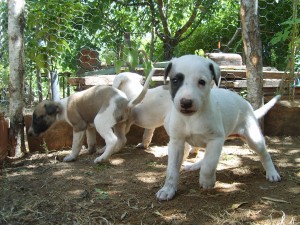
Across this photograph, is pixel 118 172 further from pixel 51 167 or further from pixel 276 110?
pixel 276 110

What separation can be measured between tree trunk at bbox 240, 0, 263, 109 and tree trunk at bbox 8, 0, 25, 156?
246cm

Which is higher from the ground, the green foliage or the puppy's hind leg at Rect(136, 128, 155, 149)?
the green foliage

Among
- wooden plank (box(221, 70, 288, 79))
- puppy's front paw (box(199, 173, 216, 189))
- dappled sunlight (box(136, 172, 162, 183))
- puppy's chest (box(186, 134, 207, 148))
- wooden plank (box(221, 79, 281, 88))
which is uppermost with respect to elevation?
wooden plank (box(221, 70, 288, 79))

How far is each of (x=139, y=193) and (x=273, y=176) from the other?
1092 mm

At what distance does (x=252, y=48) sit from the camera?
14.6ft

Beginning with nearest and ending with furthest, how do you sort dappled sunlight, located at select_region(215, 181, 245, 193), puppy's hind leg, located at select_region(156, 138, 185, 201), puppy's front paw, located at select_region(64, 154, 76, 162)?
puppy's hind leg, located at select_region(156, 138, 185, 201) → dappled sunlight, located at select_region(215, 181, 245, 193) → puppy's front paw, located at select_region(64, 154, 76, 162)

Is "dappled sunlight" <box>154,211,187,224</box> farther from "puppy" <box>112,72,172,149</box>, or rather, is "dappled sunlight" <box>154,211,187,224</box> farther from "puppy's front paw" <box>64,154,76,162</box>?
"puppy's front paw" <box>64,154,76,162</box>

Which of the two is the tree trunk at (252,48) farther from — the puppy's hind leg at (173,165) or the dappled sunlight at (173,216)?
the dappled sunlight at (173,216)

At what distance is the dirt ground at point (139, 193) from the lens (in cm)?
249

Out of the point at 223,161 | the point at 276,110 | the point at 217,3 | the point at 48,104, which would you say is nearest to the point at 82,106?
the point at 48,104

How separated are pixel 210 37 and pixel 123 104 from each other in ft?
14.5

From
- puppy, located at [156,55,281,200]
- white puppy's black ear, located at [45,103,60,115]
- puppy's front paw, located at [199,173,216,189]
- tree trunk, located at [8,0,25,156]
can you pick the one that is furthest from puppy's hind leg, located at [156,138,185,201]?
tree trunk, located at [8,0,25,156]

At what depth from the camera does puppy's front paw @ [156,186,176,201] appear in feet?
9.00

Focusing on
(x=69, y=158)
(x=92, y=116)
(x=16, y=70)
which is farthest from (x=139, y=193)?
(x=16, y=70)
